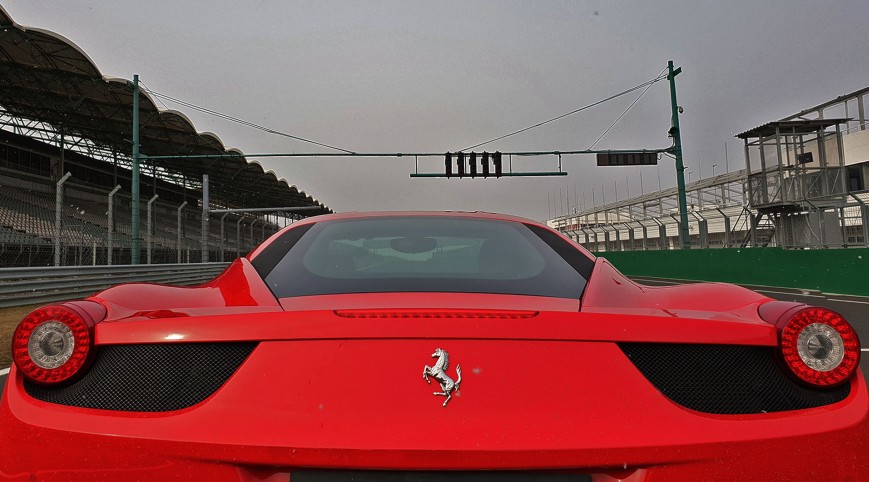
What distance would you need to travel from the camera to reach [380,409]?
1.03 metres

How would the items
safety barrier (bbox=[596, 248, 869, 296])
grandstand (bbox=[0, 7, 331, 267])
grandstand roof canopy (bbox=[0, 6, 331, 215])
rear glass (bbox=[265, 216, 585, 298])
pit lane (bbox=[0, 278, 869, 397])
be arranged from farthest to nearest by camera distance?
grandstand roof canopy (bbox=[0, 6, 331, 215]) → grandstand (bbox=[0, 7, 331, 267]) → safety barrier (bbox=[596, 248, 869, 296]) → pit lane (bbox=[0, 278, 869, 397]) → rear glass (bbox=[265, 216, 585, 298])

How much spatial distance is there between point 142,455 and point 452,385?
649mm

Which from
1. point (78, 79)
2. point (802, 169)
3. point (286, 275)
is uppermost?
point (78, 79)

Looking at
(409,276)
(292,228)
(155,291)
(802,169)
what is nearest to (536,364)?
(409,276)

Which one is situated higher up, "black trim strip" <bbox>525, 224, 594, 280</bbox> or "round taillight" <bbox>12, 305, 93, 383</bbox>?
"black trim strip" <bbox>525, 224, 594, 280</bbox>

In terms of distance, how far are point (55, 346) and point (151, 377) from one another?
0.79 ft

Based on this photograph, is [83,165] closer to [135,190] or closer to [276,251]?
[135,190]

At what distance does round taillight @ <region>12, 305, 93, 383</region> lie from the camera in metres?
1.17

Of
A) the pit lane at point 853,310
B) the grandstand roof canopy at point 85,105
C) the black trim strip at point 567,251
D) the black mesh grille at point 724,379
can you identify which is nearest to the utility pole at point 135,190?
the grandstand roof canopy at point 85,105

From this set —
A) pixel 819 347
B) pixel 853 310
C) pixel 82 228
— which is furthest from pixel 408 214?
pixel 82 228

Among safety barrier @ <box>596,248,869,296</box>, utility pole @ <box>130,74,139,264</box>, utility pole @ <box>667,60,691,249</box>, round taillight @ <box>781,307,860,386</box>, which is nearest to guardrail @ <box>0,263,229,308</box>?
utility pole @ <box>130,74,139,264</box>

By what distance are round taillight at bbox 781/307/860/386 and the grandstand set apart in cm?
1557

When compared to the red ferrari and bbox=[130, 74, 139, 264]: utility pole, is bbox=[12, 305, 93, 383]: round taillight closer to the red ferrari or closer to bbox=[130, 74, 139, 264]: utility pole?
the red ferrari

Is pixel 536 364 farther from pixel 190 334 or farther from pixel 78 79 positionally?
pixel 78 79
